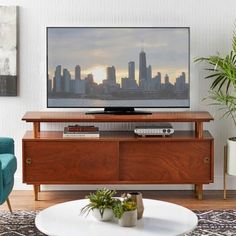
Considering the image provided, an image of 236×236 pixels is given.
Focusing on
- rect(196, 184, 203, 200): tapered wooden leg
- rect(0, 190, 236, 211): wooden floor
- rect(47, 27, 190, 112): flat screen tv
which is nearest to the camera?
rect(0, 190, 236, 211): wooden floor

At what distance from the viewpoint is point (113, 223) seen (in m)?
3.75

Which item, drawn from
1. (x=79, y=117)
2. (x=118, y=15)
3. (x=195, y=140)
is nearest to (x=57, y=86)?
(x=79, y=117)

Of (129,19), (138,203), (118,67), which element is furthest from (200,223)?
(129,19)

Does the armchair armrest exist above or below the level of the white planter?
above

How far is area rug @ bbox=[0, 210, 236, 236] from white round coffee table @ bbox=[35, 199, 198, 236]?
66 centimetres

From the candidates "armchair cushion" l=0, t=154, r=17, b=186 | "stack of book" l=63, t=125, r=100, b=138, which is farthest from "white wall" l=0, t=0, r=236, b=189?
"armchair cushion" l=0, t=154, r=17, b=186

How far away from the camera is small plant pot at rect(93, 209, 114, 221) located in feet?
12.3

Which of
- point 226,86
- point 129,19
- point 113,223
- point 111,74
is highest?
point 129,19

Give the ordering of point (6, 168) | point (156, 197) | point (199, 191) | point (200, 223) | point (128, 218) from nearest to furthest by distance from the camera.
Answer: point (128, 218) < point (6, 168) < point (200, 223) < point (199, 191) < point (156, 197)

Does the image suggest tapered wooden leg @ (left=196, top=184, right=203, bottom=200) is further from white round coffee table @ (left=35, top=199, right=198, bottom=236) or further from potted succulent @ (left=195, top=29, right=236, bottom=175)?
white round coffee table @ (left=35, top=199, right=198, bottom=236)

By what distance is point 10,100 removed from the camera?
6.00 metres

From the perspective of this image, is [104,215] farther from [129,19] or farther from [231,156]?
[129,19]

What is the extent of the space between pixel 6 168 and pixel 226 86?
228 centimetres

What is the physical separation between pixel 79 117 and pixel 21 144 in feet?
2.53
